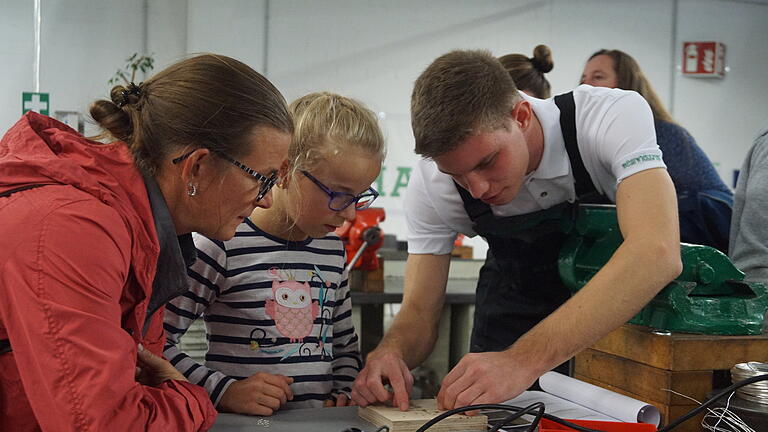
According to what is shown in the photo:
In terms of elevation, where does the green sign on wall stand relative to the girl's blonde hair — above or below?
above

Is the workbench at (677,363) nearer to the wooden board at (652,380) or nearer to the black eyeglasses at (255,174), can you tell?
the wooden board at (652,380)

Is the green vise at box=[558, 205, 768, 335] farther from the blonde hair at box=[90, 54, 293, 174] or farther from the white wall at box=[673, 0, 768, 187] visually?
the white wall at box=[673, 0, 768, 187]

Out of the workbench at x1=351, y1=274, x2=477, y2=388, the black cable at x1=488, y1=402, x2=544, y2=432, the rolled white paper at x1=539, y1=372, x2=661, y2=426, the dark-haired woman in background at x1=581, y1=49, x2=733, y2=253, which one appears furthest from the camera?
the workbench at x1=351, y1=274, x2=477, y2=388

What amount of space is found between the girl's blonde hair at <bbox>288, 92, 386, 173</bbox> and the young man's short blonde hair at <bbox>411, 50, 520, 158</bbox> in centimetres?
14

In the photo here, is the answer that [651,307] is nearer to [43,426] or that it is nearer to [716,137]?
[43,426]

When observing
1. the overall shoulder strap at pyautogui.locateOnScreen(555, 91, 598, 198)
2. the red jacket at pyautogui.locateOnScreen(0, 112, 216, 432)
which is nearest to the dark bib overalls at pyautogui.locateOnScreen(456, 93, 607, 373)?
the overall shoulder strap at pyautogui.locateOnScreen(555, 91, 598, 198)

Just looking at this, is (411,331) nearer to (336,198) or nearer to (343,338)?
(343,338)

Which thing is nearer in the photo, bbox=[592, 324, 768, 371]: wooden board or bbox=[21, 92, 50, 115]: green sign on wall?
bbox=[592, 324, 768, 371]: wooden board

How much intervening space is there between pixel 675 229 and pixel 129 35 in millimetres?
3839

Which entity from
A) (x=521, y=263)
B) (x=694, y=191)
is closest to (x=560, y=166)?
(x=521, y=263)

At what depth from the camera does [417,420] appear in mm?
1141

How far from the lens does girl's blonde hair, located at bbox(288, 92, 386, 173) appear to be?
157cm

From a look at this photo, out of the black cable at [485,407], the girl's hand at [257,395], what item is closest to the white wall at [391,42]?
the girl's hand at [257,395]

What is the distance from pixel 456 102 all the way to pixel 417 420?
0.60 m
